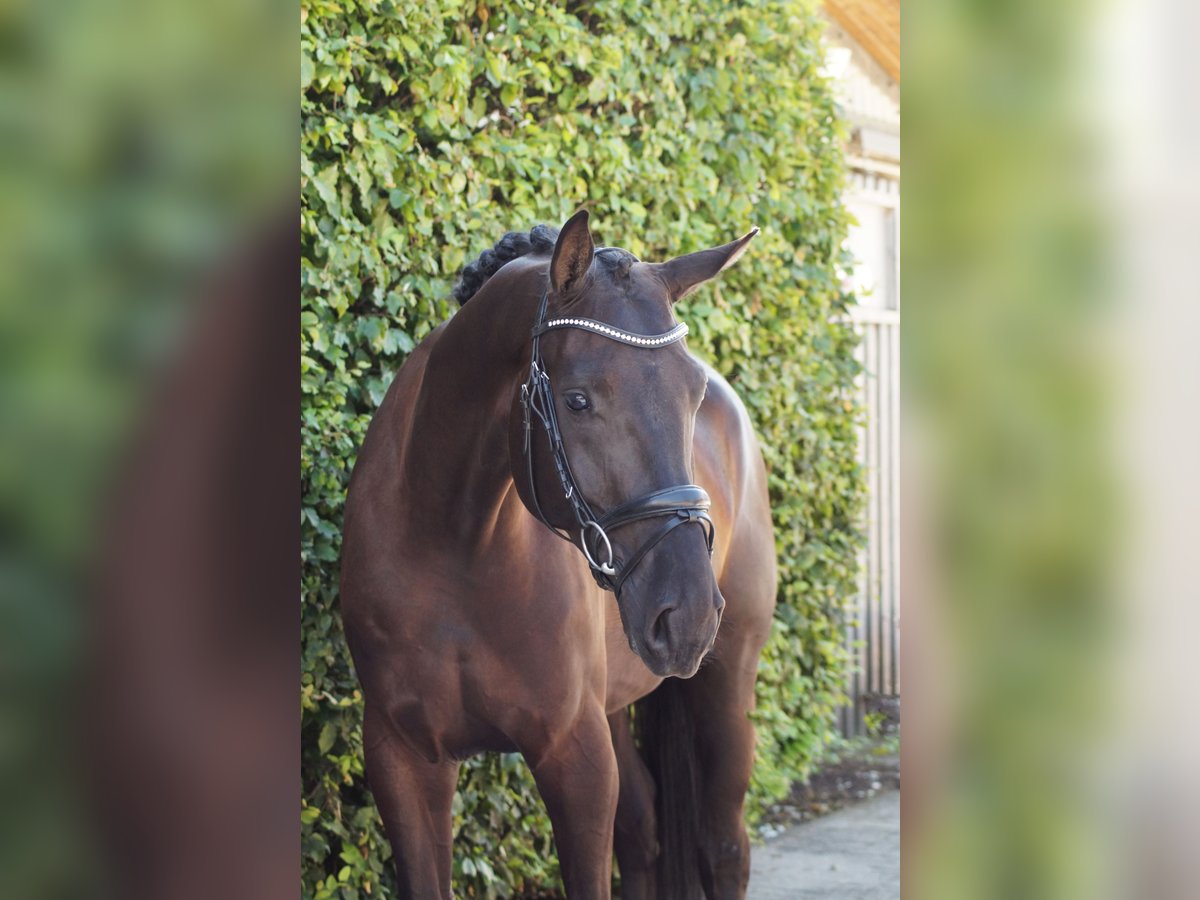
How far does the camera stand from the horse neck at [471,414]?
8.52ft

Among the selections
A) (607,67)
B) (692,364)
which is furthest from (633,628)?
(607,67)

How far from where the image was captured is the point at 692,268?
2586 millimetres

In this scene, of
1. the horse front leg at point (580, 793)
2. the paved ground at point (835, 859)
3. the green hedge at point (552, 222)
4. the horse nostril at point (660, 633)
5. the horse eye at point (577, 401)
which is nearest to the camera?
the horse nostril at point (660, 633)

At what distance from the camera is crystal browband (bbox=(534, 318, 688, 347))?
2328 millimetres

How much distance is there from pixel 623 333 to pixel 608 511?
32cm

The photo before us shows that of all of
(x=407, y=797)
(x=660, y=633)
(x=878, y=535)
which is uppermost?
(x=660, y=633)

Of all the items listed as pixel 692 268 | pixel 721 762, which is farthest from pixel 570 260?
pixel 721 762

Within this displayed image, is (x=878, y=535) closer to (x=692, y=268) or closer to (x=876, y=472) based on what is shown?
(x=876, y=472)

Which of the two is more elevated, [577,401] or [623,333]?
[623,333]
